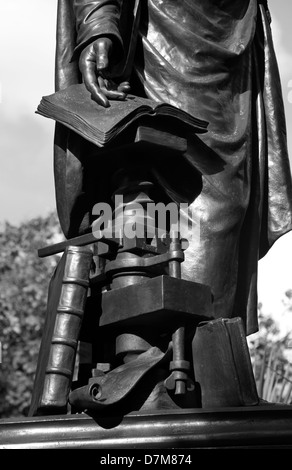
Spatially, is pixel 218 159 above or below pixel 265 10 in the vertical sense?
below

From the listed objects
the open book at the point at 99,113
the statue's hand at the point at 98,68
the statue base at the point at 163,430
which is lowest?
the statue base at the point at 163,430

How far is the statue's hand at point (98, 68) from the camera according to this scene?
481 cm

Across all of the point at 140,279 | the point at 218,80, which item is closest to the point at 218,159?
the point at 218,80

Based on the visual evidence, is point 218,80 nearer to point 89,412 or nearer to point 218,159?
point 218,159

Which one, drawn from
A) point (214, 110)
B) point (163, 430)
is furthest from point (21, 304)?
point (163, 430)

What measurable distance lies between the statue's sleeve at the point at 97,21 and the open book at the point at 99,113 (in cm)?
25

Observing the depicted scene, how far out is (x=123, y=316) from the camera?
14.5 feet

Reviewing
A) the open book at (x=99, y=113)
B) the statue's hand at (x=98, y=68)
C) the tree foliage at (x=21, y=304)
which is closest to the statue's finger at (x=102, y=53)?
the statue's hand at (x=98, y=68)

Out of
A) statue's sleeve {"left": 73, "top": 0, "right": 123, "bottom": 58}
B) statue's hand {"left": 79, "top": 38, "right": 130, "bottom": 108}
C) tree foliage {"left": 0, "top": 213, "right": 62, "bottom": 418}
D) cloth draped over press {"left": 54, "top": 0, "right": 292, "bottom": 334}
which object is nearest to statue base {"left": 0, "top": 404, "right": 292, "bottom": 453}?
cloth draped over press {"left": 54, "top": 0, "right": 292, "bottom": 334}

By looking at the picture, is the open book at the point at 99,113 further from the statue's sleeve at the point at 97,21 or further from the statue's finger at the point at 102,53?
the statue's sleeve at the point at 97,21

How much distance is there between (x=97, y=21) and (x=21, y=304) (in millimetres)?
12789

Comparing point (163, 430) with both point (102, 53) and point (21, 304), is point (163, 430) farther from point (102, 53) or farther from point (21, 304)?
point (21, 304)

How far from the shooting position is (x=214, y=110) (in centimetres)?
505

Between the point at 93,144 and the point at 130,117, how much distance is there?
0.33 meters
